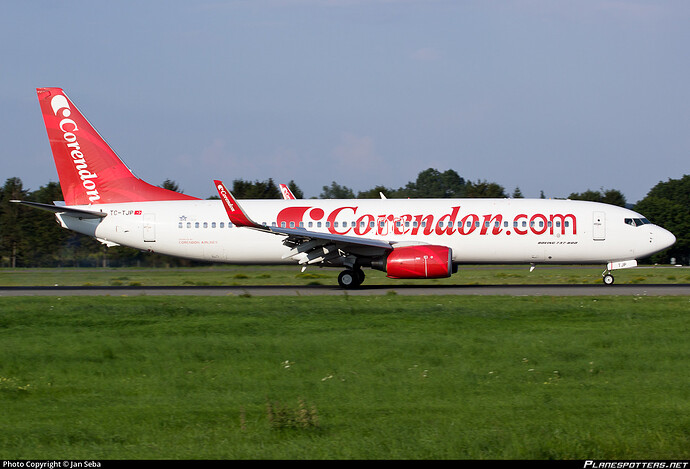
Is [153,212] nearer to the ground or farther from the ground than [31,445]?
farther from the ground

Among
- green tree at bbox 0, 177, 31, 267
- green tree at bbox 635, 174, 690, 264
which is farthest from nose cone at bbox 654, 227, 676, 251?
green tree at bbox 0, 177, 31, 267

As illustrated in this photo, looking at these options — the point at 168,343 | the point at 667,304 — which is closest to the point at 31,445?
the point at 168,343

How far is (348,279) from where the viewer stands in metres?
27.5

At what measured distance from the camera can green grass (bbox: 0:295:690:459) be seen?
25.1 ft

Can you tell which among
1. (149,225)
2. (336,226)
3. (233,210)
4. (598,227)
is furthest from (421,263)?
(149,225)

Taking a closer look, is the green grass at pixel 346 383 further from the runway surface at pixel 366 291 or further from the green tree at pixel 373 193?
the green tree at pixel 373 193

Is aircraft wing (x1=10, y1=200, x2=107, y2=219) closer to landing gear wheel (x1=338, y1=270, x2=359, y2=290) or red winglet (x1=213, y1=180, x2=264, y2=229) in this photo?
red winglet (x1=213, y1=180, x2=264, y2=229)

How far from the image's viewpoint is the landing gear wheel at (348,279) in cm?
2753

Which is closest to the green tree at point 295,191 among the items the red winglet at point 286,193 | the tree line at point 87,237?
the tree line at point 87,237

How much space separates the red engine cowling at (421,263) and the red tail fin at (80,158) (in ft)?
37.5

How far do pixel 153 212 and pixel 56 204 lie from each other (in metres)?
4.07

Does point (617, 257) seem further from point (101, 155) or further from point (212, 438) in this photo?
point (212, 438)

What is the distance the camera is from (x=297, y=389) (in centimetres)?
1043

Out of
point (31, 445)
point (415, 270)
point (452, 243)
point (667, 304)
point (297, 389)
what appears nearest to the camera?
point (31, 445)
